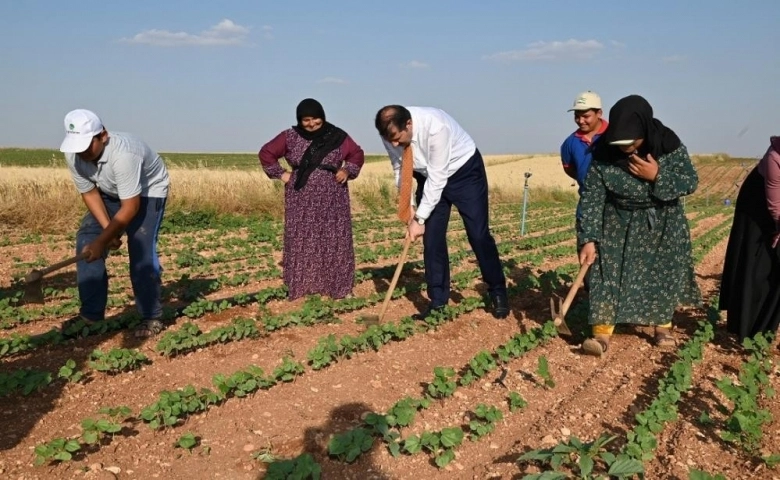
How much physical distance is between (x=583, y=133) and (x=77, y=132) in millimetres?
3601

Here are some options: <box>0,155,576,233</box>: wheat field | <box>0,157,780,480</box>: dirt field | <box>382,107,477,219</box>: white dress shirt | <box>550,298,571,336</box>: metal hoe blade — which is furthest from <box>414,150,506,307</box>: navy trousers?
<box>0,155,576,233</box>: wheat field

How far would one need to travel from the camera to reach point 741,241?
452 cm

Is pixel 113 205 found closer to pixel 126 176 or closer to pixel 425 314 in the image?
pixel 126 176


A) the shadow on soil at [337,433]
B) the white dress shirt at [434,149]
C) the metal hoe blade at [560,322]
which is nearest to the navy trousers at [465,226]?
the white dress shirt at [434,149]

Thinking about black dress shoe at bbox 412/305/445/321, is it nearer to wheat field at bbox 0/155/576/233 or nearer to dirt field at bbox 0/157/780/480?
dirt field at bbox 0/157/780/480

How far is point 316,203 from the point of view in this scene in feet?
18.0

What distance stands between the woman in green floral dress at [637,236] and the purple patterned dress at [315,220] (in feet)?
6.92

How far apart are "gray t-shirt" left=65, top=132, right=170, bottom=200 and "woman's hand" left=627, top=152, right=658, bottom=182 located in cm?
315

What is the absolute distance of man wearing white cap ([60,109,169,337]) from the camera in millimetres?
3938

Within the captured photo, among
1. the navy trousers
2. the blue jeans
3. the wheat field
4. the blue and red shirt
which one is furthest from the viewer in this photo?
the wheat field

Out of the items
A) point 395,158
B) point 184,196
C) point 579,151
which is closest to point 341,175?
point 395,158

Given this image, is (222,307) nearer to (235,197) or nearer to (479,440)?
(479,440)

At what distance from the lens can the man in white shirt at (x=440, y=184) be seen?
461 centimetres

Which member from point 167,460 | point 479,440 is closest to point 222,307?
point 167,460
